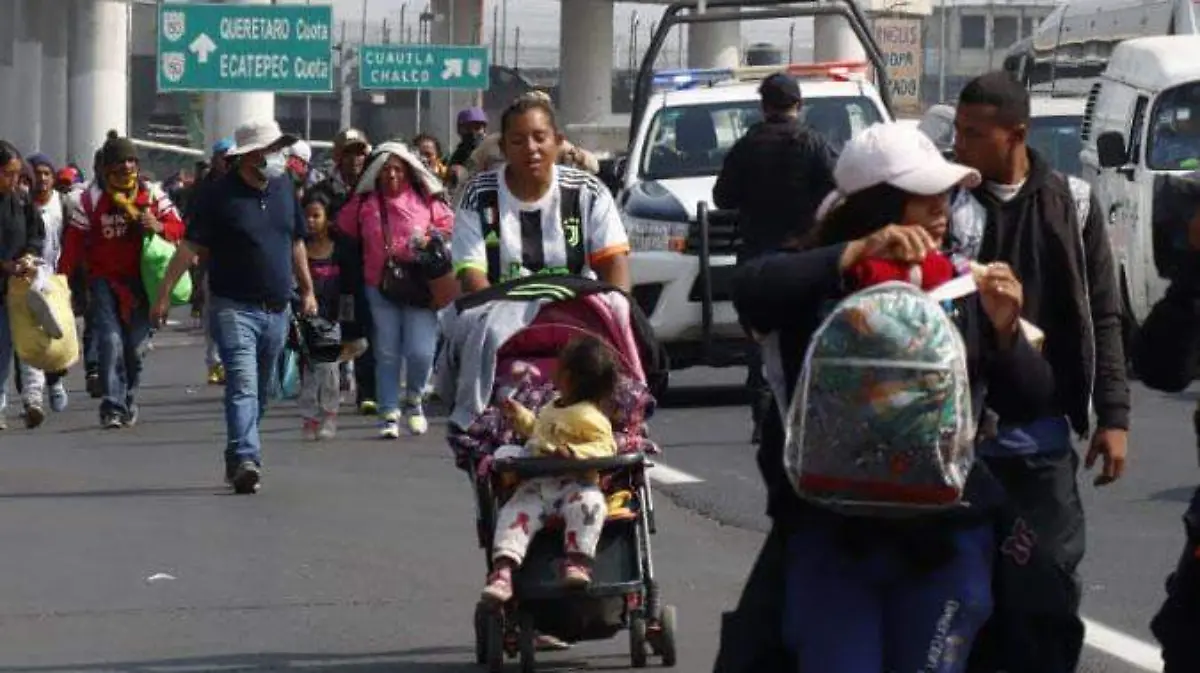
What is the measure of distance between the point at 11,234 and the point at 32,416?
1194mm

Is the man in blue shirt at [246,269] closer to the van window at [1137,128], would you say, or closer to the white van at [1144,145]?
the white van at [1144,145]

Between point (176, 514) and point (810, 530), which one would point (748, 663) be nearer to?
point (810, 530)

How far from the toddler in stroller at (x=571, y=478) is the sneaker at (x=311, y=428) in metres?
9.61

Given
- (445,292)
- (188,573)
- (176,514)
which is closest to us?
(445,292)

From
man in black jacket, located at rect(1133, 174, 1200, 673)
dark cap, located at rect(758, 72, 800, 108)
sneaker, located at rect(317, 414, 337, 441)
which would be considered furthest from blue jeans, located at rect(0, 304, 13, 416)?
man in black jacket, located at rect(1133, 174, 1200, 673)

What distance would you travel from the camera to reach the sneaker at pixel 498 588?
889cm

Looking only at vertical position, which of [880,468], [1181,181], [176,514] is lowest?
[176,514]

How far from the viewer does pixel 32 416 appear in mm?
20328

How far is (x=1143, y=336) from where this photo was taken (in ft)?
22.4

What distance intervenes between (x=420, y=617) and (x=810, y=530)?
4968 millimetres

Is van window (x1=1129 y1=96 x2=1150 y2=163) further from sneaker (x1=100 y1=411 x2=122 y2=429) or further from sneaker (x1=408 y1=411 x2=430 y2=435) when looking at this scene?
sneaker (x1=100 y1=411 x2=122 y2=429)

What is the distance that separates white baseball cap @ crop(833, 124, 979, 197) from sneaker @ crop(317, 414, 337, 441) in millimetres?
12619

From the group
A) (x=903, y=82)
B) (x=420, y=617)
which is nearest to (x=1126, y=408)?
(x=420, y=617)

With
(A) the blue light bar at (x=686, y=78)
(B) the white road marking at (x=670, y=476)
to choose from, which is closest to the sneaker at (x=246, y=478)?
(B) the white road marking at (x=670, y=476)
